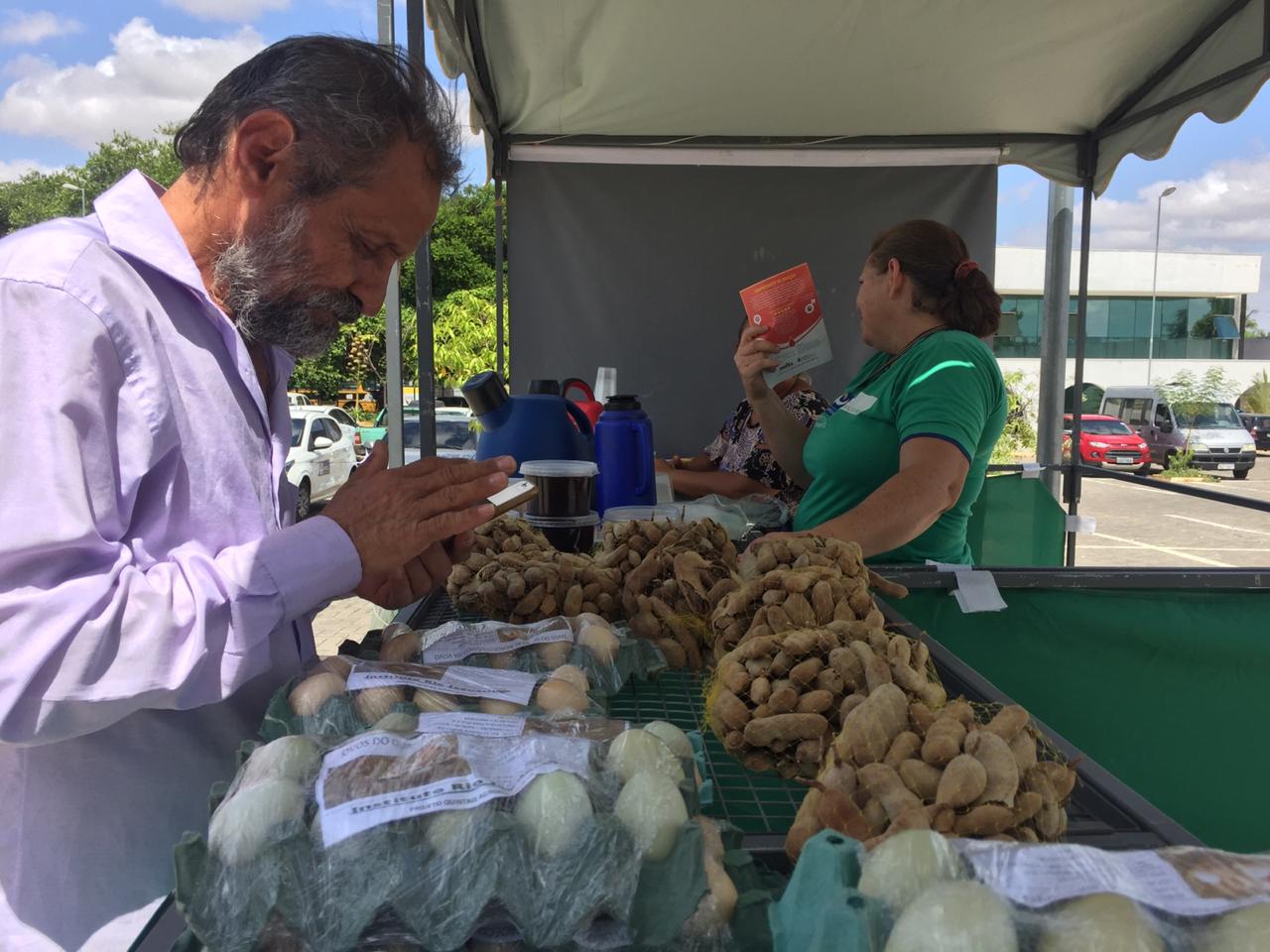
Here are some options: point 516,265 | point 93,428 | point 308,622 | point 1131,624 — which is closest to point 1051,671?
point 1131,624

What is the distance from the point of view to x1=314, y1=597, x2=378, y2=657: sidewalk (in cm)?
634

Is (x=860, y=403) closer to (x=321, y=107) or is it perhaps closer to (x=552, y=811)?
(x=321, y=107)

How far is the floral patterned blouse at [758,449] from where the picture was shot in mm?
4020

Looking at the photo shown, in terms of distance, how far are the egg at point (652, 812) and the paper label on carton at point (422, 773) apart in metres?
0.05

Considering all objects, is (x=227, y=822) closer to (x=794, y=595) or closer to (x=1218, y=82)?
(x=794, y=595)

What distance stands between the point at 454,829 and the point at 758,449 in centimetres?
369

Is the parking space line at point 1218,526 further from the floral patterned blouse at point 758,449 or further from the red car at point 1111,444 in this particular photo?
the floral patterned blouse at point 758,449

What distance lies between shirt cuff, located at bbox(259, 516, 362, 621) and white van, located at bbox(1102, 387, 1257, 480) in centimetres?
2217

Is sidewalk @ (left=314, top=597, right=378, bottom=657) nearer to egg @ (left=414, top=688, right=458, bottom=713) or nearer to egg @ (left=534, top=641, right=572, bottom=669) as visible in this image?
egg @ (left=534, top=641, right=572, bottom=669)

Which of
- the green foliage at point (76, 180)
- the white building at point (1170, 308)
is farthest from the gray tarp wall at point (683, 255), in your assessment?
the green foliage at point (76, 180)

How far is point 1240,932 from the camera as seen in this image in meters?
0.54

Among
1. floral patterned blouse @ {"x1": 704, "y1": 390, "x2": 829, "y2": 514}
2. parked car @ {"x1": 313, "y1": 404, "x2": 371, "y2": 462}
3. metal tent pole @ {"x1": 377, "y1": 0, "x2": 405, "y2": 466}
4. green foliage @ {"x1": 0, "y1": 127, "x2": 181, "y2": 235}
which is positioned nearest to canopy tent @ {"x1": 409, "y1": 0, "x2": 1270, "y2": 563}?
metal tent pole @ {"x1": 377, "y1": 0, "x2": 405, "y2": 466}

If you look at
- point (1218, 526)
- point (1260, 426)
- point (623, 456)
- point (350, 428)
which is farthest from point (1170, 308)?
point (623, 456)

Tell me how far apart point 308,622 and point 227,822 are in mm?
670
